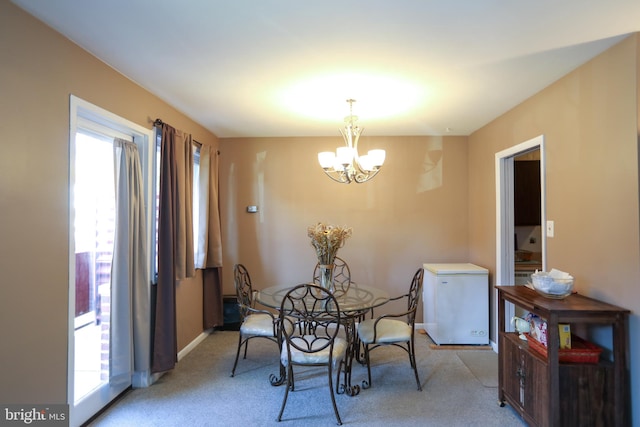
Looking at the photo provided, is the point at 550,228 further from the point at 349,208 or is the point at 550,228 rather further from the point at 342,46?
the point at 349,208

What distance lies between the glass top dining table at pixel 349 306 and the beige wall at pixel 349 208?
1066 mm

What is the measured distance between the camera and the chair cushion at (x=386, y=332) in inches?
107

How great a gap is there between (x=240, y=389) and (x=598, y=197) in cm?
299

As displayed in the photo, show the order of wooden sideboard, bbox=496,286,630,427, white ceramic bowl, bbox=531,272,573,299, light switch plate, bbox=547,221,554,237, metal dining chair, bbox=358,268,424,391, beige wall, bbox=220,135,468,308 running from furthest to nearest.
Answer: beige wall, bbox=220,135,468,308 < metal dining chair, bbox=358,268,424,391 < light switch plate, bbox=547,221,554,237 < white ceramic bowl, bbox=531,272,573,299 < wooden sideboard, bbox=496,286,630,427

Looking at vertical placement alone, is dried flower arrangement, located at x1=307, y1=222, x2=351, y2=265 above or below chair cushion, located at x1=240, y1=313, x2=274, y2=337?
above

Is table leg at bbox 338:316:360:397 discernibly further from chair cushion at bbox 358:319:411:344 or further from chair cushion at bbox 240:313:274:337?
chair cushion at bbox 240:313:274:337

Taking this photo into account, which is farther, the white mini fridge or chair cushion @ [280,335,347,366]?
the white mini fridge

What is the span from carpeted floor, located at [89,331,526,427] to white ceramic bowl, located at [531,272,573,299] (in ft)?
3.15

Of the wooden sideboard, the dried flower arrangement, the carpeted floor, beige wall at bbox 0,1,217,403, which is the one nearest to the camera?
beige wall at bbox 0,1,217,403

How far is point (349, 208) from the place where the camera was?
431 cm

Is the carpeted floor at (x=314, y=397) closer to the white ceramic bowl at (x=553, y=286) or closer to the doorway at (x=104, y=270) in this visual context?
the doorway at (x=104, y=270)

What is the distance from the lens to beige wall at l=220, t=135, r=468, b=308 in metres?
4.25

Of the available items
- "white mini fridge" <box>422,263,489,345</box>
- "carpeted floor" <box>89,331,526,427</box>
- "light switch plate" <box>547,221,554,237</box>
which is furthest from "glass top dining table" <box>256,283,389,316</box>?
"light switch plate" <box>547,221,554,237</box>

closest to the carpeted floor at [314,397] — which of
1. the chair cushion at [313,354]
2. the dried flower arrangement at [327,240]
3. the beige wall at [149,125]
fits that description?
the chair cushion at [313,354]
